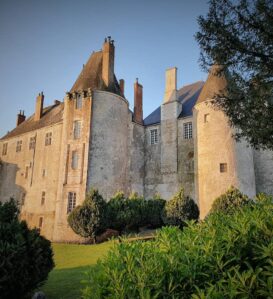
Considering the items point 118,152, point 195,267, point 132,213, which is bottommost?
point 195,267

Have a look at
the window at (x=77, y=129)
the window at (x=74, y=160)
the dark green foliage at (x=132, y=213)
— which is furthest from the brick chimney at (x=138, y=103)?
the dark green foliage at (x=132, y=213)

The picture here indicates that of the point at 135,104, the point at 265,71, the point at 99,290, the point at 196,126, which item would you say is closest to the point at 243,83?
the point at 265,71

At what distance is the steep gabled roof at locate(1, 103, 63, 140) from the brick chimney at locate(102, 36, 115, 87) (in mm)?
6691

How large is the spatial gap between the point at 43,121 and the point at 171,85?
1418 cm

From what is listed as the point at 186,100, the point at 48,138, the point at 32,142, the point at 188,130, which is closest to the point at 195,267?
the point at 188,130

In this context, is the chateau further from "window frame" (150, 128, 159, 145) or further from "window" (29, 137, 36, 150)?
"window" (29, 137, 36, 150)

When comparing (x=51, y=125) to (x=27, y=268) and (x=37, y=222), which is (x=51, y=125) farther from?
(x=27, y=268)

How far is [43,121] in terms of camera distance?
35.1 meters

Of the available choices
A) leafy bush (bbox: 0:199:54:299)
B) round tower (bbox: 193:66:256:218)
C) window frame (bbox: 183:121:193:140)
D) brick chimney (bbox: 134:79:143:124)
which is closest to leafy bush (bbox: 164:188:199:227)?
round tower (bbox: 193:66:256:218)

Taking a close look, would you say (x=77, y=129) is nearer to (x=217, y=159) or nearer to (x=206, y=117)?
(x=206, y=117)

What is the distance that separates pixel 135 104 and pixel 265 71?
2316cm

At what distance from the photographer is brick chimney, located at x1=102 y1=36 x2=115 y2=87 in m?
29.6

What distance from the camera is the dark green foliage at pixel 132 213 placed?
886 inches

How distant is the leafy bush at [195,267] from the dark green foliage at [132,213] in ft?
61.0
